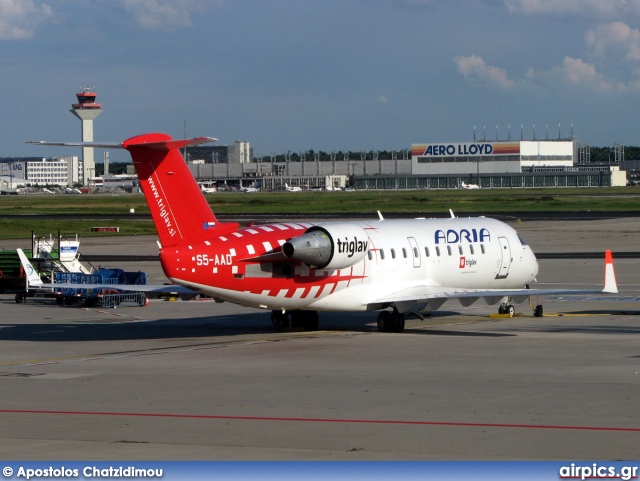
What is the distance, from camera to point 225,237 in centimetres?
3048

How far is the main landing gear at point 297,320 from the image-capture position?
34500 millimetres

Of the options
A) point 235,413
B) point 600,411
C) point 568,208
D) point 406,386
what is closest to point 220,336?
point 406,386

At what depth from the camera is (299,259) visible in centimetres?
3116

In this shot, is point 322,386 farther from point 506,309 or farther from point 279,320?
point 506,309

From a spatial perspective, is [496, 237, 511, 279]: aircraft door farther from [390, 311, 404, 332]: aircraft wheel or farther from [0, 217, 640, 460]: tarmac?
[390, 311, 404, 332]: aircraft wheel

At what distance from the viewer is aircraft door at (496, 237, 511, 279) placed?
126 feet

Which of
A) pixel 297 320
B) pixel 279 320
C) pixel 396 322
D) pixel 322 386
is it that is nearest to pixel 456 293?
pixel 396 322

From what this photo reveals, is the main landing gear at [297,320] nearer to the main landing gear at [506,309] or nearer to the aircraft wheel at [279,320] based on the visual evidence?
the aircraft wheel at [279,320]

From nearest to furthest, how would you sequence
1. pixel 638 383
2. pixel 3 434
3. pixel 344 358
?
1. pixel 3 434
2. pixel 638 383
3. pixel 344 358

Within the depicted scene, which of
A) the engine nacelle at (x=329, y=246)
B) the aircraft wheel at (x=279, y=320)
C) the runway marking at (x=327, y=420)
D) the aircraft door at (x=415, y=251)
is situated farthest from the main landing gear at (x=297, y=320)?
the runway marking at (x=327, y=420)

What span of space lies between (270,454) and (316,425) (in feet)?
8.51

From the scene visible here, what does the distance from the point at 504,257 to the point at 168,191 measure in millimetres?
13496

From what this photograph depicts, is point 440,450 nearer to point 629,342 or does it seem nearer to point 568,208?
point 629,342

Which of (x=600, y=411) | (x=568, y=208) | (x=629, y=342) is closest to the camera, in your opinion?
(x=600, y=411)
